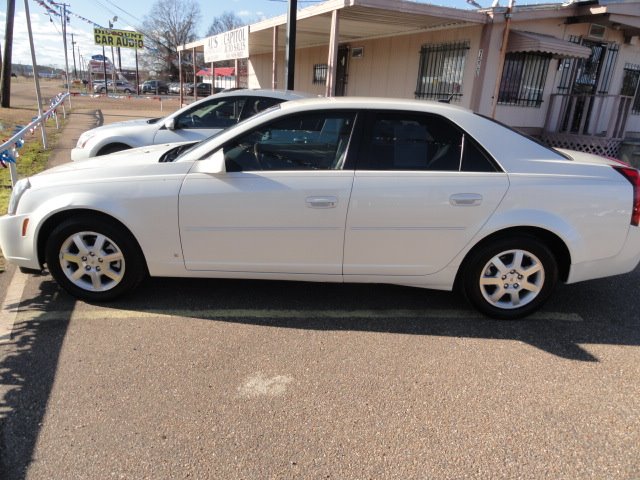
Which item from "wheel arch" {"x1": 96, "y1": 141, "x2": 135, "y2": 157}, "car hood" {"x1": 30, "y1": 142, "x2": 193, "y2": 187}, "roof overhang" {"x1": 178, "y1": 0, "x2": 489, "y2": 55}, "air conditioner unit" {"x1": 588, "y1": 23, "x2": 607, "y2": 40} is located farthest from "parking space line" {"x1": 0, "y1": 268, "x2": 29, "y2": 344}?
"air conditioner unit" {"x1": 588, "y1": 23, "x2": 607, "y2": 40}

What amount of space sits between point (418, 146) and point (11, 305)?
3.32 metres

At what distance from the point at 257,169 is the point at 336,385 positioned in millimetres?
1612

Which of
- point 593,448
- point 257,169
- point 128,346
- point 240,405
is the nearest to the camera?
point 593,448

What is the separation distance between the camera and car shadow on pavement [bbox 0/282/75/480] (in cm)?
226

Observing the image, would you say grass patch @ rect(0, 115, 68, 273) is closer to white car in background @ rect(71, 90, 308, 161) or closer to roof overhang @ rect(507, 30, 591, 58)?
white car in background @ rect(71, 90, 308, 161)

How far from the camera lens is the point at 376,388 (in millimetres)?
2840

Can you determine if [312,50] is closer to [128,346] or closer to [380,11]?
[380,11]

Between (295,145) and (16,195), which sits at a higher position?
(295,145)

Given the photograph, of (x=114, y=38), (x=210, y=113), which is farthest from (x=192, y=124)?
(x=114, y=38)

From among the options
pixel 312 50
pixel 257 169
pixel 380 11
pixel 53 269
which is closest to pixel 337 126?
pixel 257 169

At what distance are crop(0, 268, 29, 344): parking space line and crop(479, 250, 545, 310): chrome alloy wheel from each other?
3409mm

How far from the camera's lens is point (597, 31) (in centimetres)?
1088

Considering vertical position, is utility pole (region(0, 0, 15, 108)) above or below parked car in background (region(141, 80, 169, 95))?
above

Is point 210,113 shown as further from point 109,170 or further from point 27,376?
point 27,376
